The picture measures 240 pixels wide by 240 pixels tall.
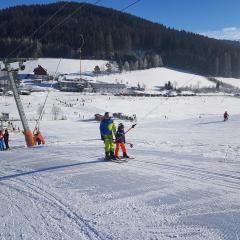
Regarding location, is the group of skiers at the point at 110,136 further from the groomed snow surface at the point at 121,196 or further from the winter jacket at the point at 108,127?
the groomed snow surface at the point at 121,196

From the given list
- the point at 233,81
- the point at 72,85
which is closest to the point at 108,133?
the point at 72,85

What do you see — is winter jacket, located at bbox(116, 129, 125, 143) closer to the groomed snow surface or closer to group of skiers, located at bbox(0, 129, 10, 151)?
the groomed snow surface

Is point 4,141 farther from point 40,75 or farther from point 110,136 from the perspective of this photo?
point 40,75

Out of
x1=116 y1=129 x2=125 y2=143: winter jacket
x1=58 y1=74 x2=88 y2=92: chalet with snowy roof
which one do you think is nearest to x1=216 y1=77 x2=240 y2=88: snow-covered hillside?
x1=58 y1=74 x2=88 y2=92: chalet with snowy roof

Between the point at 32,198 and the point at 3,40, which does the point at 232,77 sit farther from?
the point at 32,198

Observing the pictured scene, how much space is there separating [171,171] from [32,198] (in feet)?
15.1

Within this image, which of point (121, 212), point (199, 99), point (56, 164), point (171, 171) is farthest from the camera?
point (199, 99)

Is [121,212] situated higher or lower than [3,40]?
lower

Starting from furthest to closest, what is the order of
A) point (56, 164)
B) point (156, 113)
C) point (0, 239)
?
point (156, 113)
point (56, 164)
point (0, 239)

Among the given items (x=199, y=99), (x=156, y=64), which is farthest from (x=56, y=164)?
(x=156, y=64)

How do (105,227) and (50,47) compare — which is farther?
(50,47)

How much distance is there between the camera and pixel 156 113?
7369 cm

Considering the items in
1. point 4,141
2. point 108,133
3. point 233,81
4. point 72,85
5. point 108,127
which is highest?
point 233,81

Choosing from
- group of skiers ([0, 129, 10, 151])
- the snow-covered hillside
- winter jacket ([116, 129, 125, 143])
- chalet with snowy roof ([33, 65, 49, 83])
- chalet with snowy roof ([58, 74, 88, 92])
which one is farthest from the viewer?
the snow-covered hillside
